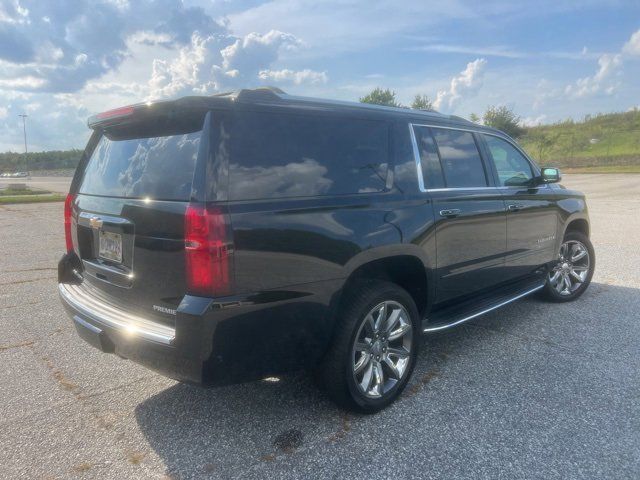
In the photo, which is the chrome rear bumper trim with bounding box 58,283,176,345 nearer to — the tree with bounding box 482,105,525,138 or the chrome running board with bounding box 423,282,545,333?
the chrome running board with bounding box 423,282,545,333

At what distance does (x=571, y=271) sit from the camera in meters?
5.30

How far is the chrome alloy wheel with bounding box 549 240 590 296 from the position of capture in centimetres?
519

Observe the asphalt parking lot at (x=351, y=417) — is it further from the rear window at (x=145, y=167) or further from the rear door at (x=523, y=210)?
the rear window at (x=145, y=167)

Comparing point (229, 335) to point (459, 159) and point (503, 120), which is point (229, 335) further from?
point (503, 120)

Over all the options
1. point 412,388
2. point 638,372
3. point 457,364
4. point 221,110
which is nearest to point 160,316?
point 221,110

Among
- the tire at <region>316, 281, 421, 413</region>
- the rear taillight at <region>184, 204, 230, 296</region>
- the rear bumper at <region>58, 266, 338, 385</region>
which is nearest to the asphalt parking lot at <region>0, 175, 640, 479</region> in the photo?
the tire at <region>316, 281, 421, 413</region>

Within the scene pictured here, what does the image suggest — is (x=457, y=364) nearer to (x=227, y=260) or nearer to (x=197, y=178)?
(x=227, y=260)

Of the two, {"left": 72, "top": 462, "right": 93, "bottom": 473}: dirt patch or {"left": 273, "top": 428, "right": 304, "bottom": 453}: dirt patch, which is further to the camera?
{"left": 273, "top": 428, "right": 304, "bottom": 453}: dirt patch

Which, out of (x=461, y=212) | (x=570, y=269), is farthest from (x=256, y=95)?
(x=570, y=269)

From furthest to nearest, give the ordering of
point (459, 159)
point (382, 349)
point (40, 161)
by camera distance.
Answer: point (40, 161) < point (459, 159) < point (382, 349)

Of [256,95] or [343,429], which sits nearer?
[256,95]

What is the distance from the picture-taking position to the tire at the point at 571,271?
5129mm

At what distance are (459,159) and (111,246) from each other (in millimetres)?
2640

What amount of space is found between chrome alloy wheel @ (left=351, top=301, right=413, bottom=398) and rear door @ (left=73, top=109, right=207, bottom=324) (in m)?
1.17
